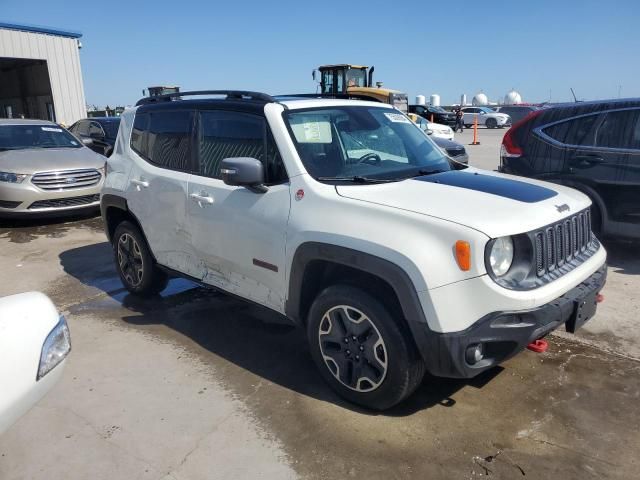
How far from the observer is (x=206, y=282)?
418 centimetres

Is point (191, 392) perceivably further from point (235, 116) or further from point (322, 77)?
point (322, 77)

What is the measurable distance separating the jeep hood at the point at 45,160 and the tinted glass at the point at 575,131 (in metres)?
7.22

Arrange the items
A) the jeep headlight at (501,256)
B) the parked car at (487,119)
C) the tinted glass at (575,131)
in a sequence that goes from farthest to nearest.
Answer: the parked car at (487,119)
the tinted glass at (575,131)
the jeep headlight at (501,256)

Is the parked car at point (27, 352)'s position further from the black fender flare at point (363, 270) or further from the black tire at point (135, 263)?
the black tire at point (135, 263)

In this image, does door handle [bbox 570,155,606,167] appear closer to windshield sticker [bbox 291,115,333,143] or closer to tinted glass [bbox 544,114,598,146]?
tinted glass [bbox 544,114,598,146]

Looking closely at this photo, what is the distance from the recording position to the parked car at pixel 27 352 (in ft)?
6.86

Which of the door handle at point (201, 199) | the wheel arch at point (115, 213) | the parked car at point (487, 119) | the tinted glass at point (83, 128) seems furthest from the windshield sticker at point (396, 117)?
the parked car at point (487, 119)

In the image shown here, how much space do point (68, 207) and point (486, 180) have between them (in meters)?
7.33

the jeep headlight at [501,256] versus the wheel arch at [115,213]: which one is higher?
the jeep headlight at [501,256]

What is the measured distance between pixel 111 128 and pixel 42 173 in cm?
466

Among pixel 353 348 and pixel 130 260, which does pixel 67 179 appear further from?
pixel 353 348

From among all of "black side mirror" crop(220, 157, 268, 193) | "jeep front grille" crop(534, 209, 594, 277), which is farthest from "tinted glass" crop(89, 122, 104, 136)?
"jeep front grille" crop(534, 209, 594, 277)

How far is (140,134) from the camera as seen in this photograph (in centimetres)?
485

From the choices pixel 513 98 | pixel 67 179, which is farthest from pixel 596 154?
pixel 513 98
